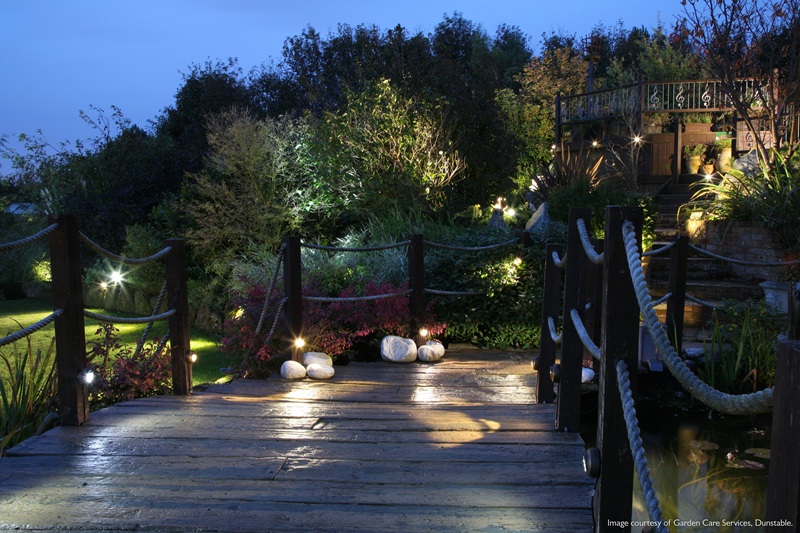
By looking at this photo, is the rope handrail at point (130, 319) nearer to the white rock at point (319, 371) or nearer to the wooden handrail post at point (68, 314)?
the wooden handrail post at point (68, 314)

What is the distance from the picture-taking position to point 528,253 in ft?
22.5

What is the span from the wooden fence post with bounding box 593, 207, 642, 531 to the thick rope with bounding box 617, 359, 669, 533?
0.17 feet

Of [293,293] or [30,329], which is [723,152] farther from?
[30,329]

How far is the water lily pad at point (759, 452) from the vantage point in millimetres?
4469

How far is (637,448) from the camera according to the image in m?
1.65

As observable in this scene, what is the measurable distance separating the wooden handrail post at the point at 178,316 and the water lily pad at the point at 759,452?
3.79m

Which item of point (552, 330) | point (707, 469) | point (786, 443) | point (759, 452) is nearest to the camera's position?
point (786, 443)

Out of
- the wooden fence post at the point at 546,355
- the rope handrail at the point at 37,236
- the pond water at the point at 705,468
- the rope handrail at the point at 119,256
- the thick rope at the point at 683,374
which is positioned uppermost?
the rope handrail at the point at 37,236

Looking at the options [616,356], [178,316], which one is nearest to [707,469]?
[616,356]

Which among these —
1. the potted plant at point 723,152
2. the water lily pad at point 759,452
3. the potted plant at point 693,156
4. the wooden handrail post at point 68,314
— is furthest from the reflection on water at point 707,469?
the potted plant at point 693,156

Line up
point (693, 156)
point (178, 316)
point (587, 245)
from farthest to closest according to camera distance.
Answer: point (693, 156)
point (178, 316)
point (587, 245)

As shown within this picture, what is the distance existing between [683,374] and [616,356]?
0.44m

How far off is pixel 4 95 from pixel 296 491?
113509 millimetres

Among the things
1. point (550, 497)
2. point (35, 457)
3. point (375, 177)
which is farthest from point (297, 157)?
point (550, 497)
